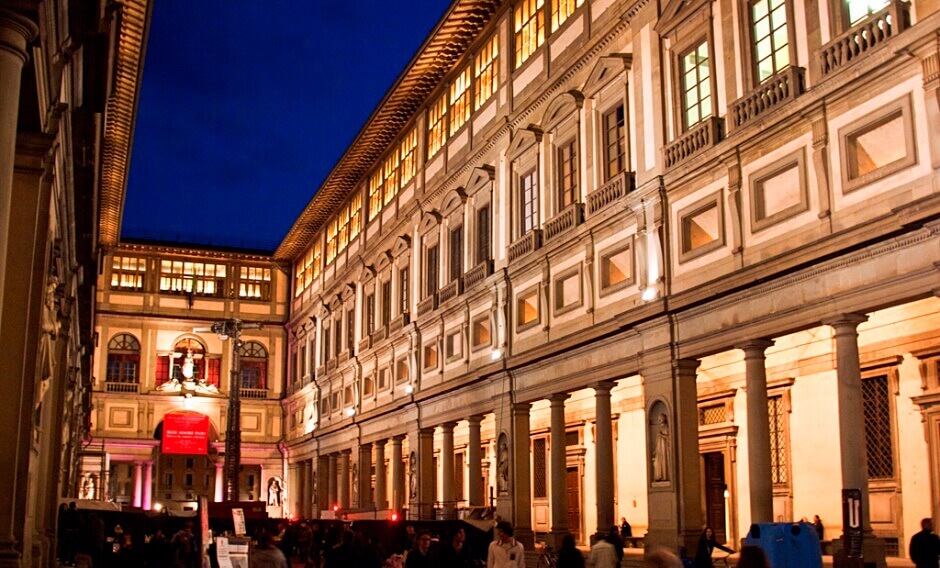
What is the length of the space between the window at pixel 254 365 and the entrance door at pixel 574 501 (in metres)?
37.3

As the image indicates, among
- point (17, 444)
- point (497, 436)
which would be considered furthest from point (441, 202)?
point (17, 444)

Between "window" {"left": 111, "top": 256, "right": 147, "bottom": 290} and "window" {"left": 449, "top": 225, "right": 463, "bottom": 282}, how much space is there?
118 ft

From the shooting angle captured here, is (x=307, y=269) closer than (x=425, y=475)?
No

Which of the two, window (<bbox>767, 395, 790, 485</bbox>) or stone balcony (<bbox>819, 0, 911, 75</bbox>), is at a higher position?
stone balcony (<bbox>819, 0, 911, 75</bbox>)

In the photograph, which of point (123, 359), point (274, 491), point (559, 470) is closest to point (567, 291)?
point (559, 470)

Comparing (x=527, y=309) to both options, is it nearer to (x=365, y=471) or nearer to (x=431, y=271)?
(x=431, y=271)

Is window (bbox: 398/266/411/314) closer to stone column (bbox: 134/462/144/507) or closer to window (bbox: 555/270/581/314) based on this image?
window (bbox: 555/270/581/314)

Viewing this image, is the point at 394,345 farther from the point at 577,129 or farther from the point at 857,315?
the point at 857,315

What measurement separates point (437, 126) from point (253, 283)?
3255 centimetres

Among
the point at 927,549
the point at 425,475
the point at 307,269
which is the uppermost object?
the point at 307,269

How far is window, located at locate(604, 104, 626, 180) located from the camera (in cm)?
2786

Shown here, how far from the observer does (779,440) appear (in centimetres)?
2716

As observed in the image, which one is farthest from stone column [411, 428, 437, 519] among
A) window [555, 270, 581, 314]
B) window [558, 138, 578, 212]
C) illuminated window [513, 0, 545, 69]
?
illuminated window [513, 0, 545, 69]

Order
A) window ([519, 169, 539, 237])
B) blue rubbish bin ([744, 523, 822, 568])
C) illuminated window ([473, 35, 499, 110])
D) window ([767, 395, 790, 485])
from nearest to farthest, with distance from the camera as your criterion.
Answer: blue rubbish bin ([744, 523, 822, 568]) → window ([767, 395, 790, 485]) → window ([519, 169, 539, 237]) → illuminated window ([473, 35, 499, 110])
